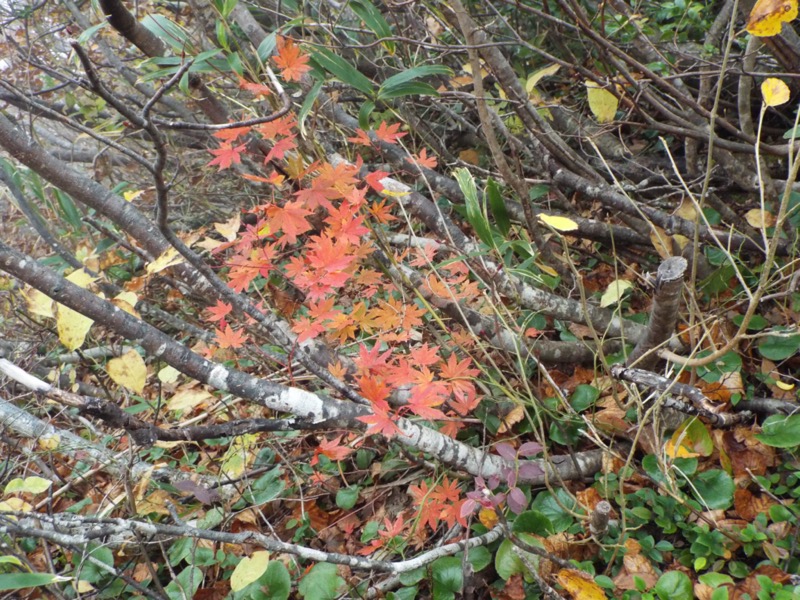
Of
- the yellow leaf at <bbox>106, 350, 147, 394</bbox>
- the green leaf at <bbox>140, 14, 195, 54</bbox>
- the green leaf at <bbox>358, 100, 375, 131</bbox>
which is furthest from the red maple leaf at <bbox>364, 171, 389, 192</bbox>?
the yellow leaf at <bbox>106, 350, 147, 394</bbox>

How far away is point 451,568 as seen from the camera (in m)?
1.63

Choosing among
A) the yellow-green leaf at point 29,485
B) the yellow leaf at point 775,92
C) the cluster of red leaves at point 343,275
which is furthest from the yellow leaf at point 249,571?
the yellow leaf at point 775,92

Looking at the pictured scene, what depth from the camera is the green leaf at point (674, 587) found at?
134 centimetres

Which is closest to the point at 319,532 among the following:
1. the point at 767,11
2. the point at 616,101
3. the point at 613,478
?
the point at 613,478

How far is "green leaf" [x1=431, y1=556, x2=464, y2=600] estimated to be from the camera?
1609 millimetres

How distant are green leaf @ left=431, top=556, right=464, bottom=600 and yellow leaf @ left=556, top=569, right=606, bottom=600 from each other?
332 mm

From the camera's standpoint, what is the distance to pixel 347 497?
2049 mm

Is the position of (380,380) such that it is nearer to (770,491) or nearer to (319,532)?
(319,532)

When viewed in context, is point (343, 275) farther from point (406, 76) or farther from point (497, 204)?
point (406, 76)

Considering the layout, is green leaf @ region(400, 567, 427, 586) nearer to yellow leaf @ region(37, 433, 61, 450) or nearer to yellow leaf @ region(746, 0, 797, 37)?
yellow leaf @ region(37, 433, 61, 450)

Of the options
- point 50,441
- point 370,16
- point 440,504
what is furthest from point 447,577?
point 370,16

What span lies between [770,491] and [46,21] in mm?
5008

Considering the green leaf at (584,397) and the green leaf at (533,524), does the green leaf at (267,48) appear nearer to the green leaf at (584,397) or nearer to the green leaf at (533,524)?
the green leaf at (584,397)

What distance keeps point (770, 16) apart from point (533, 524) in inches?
56.1
